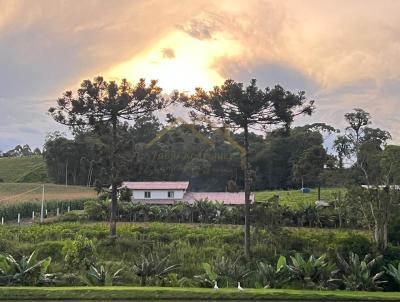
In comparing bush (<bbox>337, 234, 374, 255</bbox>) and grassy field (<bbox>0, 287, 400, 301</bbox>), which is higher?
bush (<bbox>337, 234, 374, 255</bbox>)

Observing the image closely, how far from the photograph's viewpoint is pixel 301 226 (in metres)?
38.9

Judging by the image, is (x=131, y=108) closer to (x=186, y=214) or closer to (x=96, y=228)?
(x=96, y=228)

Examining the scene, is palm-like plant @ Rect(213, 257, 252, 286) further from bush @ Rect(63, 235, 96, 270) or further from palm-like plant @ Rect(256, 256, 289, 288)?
bush @ Rect(63, 235, 96, 270)

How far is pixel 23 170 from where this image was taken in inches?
4454

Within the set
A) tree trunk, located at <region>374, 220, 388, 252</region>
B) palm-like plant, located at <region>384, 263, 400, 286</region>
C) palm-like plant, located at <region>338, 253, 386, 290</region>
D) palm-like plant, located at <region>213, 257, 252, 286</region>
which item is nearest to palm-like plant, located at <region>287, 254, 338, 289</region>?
palm-like plant, located at <region>338, 253, 386, 290</region>

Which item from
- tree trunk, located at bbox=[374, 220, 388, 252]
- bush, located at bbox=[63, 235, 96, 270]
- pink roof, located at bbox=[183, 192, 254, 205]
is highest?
pink roof, located at bbox=[183, 192, 254, 205]

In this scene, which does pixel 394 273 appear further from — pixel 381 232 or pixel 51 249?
pixel 51 249

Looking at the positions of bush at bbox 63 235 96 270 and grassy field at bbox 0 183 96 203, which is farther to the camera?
grassy field at bbox 0 183 96 203

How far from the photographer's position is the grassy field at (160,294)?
17.9 metres

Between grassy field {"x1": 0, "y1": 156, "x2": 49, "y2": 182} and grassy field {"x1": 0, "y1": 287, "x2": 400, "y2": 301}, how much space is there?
3438 inches

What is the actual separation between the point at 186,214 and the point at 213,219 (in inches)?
80.7

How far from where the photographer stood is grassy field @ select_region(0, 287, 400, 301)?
1786cm

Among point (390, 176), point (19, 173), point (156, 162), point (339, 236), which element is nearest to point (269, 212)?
point (339, 236)

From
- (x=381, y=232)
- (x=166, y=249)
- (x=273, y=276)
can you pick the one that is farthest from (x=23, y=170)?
(x=273, y=276)
